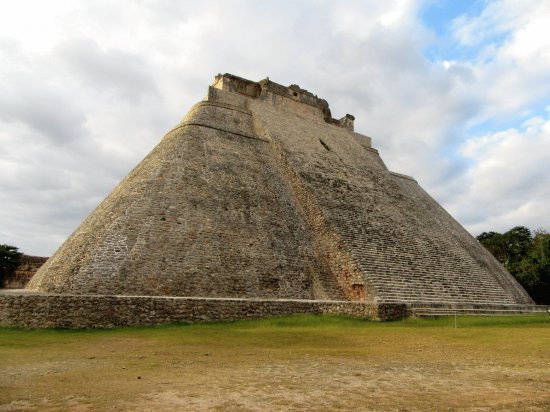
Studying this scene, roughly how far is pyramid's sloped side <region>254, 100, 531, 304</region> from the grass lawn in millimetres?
3558

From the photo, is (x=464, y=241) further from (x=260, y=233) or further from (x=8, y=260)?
(x=8, y=260)

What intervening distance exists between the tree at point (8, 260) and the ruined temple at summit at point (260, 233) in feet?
32.0

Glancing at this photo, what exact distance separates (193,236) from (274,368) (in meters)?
7.02

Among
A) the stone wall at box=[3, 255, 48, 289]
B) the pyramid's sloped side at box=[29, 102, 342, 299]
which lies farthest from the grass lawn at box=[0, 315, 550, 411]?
the stone wall at box=[3, 255, 48, 289]

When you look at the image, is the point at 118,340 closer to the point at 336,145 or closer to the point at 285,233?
the point at 285,233

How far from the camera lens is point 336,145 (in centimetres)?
2078

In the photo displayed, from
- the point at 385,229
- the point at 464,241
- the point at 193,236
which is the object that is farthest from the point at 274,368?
the point at 464,241

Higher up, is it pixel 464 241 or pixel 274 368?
pixel 464 241

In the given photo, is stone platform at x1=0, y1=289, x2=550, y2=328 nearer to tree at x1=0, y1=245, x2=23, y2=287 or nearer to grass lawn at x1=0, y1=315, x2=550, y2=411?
grass lawn at x1=0, y1=315, x2=550, y2=411

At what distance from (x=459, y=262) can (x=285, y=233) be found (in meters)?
6.84

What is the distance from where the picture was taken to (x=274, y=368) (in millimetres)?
5293

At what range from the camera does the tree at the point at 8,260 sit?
824 inches

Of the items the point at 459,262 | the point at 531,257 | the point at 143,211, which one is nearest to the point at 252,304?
the point at 143,211

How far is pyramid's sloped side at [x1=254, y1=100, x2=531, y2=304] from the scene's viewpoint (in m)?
13.0
